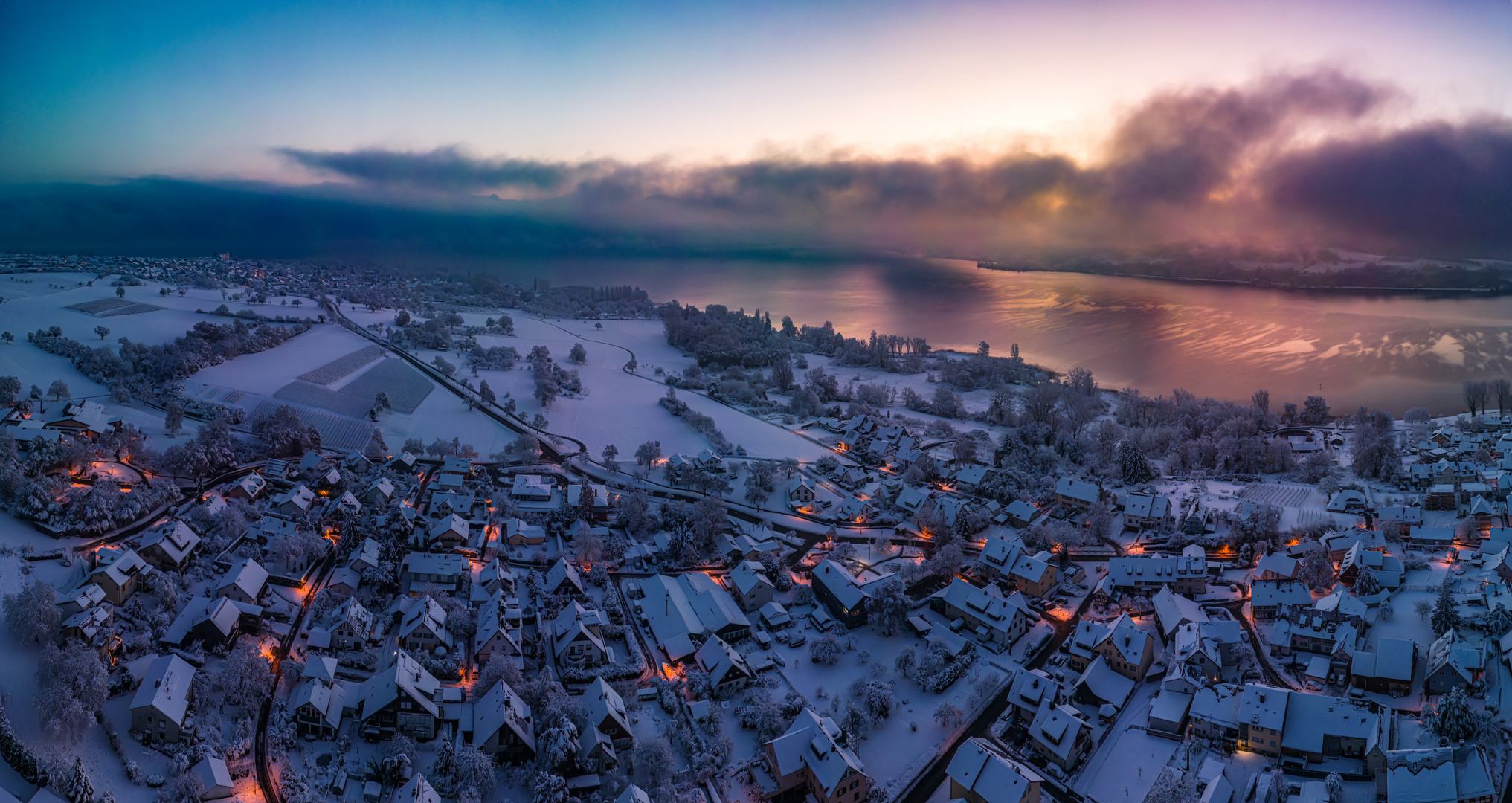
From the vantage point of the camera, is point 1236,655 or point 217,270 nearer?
point 1236,655

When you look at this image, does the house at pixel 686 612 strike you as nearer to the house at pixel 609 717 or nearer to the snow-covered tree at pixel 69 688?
the house at pixel 609 717

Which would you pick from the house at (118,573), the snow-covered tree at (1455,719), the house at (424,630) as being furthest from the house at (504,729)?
the snow-covered tree at (1455,719)

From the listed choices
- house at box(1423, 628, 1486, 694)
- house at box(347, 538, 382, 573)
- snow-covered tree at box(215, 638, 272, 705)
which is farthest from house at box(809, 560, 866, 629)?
snow-covered tree at box(215, 638, 272, 705)

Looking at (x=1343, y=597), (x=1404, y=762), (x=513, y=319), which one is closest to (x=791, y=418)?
(x=1343, y=597)

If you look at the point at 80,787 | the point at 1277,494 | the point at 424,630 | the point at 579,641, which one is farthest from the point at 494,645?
the point at 1277,494

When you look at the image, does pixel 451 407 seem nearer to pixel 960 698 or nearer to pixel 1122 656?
pixel 960 698

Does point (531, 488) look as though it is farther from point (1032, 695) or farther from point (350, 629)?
point (1032, 695)

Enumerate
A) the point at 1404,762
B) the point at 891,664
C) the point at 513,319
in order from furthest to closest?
A: the point at 513,319 → the point at 891,664 → the point at 1404,762
